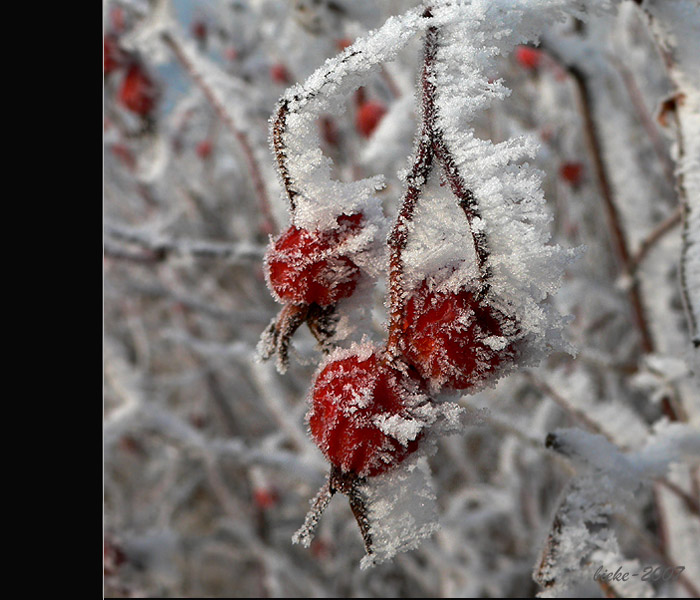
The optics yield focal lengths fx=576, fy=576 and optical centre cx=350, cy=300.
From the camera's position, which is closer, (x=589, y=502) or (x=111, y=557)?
(x=589, y=502)

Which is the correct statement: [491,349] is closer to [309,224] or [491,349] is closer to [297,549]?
[309,224]

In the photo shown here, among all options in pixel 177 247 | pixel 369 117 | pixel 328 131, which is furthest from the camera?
pixel 328 131

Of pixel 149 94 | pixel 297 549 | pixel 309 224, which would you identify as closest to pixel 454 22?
pixel 309 224

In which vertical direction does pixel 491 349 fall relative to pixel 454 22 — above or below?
below

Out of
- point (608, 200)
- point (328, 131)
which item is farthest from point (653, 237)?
point (328, 131)

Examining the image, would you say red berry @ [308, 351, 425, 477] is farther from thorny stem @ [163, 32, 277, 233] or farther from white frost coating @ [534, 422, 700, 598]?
thorny stem @ [163, 32, 277, 233]

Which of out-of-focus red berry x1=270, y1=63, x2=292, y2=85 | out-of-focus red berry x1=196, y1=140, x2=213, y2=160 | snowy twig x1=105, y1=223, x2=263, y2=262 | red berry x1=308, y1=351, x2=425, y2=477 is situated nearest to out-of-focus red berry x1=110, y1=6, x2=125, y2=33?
out-of-focus red berry x1=270, y1=63, x2=292, y2=85

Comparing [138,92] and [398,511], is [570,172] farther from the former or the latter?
[398,511]
